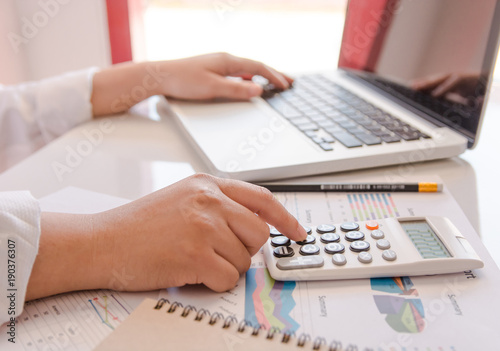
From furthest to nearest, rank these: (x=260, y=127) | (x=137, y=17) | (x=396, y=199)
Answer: (x=137, y=17), (x=260, y=127), (x=396, y=199)

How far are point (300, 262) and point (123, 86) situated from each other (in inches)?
19.5

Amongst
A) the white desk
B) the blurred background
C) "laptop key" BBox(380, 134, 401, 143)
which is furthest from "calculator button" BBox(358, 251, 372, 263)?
the blurred background

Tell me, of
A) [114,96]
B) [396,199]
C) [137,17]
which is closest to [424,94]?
[396,199]

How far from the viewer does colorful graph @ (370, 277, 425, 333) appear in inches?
13.3

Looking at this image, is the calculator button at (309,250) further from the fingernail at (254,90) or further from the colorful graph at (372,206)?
the fingernail at (254,90)

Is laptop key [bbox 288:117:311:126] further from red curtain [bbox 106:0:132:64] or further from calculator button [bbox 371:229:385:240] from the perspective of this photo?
red curtain [bbox 106:0:132:64]

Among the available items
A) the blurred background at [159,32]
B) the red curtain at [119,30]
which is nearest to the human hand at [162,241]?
the blurred background at [159,32]

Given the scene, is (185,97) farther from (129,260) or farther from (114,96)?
(129,260)

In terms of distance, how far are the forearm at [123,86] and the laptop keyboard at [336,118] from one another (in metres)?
0.20

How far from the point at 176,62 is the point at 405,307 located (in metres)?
0.55

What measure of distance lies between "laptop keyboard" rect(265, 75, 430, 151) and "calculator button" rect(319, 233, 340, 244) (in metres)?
0.17

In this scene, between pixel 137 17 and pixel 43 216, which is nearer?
pixel 43 216

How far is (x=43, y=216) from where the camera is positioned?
406 millimetres

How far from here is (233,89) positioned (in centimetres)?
73
